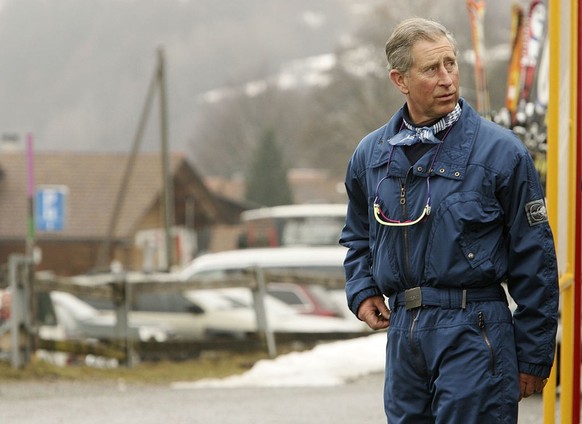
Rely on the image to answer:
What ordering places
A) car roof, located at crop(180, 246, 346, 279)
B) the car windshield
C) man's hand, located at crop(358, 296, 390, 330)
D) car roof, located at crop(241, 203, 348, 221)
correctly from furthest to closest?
car roof, located at crop(241, 203, 348, 221), the car windshield, car roof, located at crop(180, 246, 346, 279), man's hand, located at crop(358, 296, 390, 330)

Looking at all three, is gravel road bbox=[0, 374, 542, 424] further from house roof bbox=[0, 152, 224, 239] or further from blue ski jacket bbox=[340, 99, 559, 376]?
house roof bbox=[0, 152, 224, 239]

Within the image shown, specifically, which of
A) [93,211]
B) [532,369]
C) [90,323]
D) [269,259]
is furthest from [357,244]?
[93,211]

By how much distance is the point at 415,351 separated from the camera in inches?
170

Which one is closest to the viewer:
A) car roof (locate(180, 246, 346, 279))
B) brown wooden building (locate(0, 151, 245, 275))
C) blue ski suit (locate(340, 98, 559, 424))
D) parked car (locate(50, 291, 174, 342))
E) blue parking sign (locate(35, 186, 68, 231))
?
blue ski suit (locate(340, 98, 559, 424))

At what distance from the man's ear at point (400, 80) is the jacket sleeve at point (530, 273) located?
17.7 inches

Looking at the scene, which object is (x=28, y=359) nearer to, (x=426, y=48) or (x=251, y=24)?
(x=426, y=48)

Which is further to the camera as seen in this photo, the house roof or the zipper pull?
the house roof

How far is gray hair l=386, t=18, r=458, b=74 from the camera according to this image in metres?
4.46

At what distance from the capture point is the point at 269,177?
9956 centimetres

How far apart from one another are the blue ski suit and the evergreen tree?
93.9 meters

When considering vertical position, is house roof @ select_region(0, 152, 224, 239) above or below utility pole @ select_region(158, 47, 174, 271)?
below

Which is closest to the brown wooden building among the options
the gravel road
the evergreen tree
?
the gravel road

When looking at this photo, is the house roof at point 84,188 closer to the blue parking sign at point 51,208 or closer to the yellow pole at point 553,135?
the blue parking sign at point 51,208

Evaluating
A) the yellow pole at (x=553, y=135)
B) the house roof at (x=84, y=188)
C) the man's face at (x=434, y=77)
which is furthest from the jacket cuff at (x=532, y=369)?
the house roof at (x=84, y=188)
